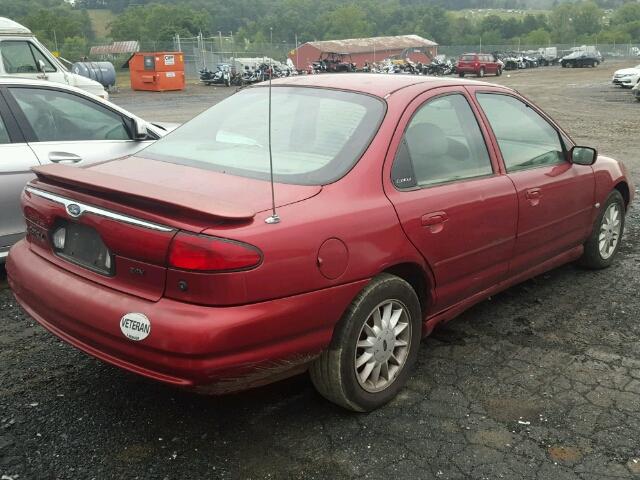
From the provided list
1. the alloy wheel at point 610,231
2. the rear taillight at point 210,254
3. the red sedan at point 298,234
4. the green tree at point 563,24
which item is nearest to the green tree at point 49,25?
the alloy wheel at point 610,231

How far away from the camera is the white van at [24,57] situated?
535 inches

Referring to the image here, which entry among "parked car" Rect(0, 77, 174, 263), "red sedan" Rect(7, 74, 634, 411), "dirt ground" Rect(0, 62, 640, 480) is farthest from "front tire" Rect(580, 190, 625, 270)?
"parked car" Rect(0, 77, 174, 263)

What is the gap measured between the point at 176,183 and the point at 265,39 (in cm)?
5314

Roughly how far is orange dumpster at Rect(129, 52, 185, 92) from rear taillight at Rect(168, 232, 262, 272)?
2996 centimetres

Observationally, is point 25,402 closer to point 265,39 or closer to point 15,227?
point 15,227

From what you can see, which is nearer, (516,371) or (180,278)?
(180,278)

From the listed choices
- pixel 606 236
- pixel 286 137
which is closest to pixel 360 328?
pixel 286 137

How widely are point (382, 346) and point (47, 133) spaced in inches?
136

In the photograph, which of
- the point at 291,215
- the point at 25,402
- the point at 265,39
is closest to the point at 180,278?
the point at 291,215

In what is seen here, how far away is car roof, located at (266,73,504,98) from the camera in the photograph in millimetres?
3541

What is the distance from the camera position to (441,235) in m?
3.36

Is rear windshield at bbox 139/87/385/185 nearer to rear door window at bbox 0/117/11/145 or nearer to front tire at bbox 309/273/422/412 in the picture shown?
front tire at bbox 309/273/422/412

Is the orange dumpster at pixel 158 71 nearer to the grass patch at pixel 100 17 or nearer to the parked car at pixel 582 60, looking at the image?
the parked car at pixel 582 60

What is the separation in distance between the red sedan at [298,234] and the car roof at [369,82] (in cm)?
2
